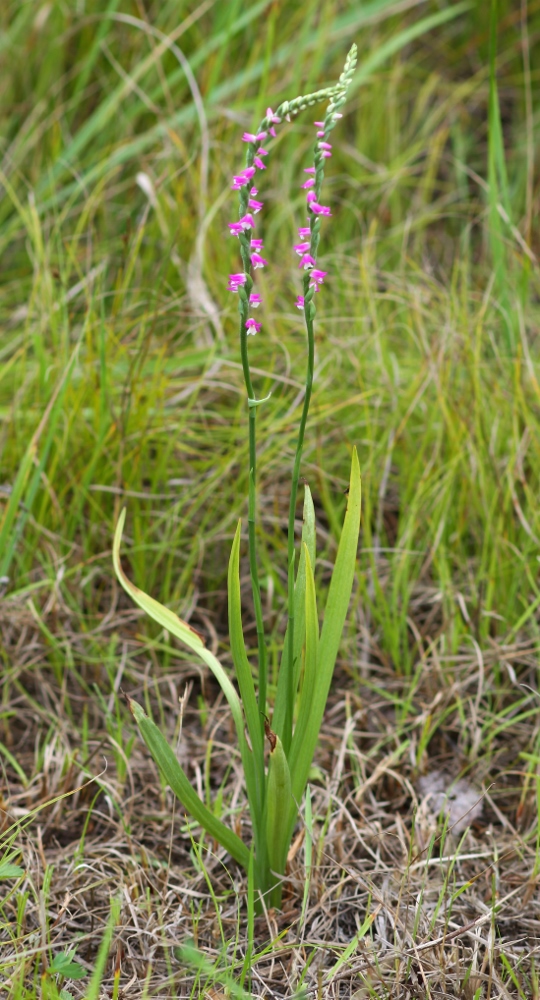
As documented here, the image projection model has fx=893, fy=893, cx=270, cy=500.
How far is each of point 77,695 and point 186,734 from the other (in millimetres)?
285

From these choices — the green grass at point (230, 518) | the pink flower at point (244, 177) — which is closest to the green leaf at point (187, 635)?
the green grass at point (230, 518)

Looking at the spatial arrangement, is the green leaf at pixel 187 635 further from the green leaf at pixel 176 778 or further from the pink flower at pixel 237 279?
the pink flower at pixel 237 279

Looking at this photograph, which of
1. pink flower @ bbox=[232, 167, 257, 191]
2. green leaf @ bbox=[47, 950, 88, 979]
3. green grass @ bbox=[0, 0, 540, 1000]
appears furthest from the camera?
green grass @ bbox=[0, 0, 540, 1000]

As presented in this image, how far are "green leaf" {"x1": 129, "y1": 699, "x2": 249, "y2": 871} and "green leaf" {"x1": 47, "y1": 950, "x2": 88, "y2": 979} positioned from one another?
292mm

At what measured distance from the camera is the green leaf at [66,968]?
1370mm

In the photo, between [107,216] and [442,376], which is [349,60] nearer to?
[442,376]

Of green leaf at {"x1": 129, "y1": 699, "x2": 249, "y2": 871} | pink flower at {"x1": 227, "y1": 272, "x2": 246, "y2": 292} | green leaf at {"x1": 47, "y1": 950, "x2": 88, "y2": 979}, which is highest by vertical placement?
pink flower at {"x1": 227, "y1": 272, "x2": 246, "y2": 292}

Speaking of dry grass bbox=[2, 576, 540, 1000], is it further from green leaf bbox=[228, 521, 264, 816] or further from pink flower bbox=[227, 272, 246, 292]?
pink flower bbox=[227, 272, 246, 292]

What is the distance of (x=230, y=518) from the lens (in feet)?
7.75

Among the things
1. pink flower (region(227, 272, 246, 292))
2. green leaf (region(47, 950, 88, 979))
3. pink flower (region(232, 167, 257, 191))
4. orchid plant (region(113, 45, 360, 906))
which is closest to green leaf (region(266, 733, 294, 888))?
orchid plant (region(113, 45, 360, 906))

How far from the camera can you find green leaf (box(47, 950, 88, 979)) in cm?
137

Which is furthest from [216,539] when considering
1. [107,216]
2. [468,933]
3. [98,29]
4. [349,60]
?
[98,29]

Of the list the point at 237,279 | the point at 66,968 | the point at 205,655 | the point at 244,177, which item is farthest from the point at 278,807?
the point at 244,177

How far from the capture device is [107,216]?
132 inches
